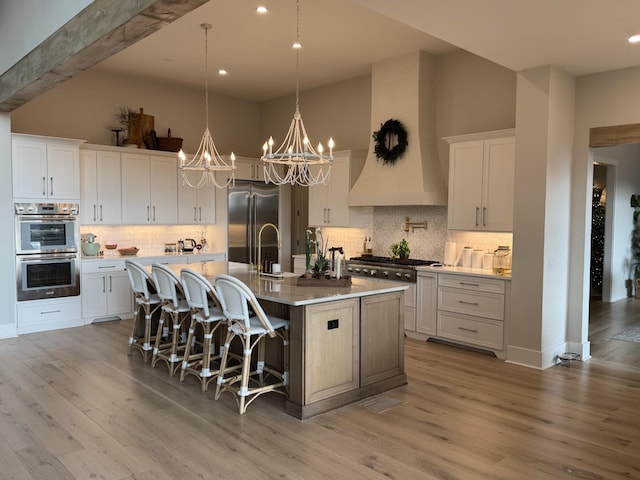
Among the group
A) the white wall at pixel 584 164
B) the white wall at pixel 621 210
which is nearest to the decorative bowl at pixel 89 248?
the white wall at pixel 584 164

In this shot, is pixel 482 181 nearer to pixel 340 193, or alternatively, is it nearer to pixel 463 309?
pixel 463 309

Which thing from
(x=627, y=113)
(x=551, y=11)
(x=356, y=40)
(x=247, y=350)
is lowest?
(x=247, y=350)

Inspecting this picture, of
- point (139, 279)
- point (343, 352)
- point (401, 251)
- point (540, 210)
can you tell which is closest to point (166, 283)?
point (139, 279)

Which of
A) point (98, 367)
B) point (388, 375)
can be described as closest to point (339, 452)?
point (388, 375)

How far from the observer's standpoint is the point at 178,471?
299cm

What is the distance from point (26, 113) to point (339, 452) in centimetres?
629

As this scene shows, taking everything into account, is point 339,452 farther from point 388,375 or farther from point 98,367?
point 98,367

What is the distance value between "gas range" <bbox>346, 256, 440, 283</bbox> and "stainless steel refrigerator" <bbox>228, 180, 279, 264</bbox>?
223 centimetres

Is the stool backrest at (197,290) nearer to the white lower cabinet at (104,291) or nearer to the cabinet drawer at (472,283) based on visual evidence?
the cabinet drawer at (472,283)

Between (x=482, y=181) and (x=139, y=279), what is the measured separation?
3883 millimetres

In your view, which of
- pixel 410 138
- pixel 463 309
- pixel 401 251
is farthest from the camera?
pixel 401 251

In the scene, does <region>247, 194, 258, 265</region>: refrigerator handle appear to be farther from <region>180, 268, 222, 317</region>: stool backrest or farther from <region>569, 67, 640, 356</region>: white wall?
<region>569, 67, 640, 356</region>: white wall

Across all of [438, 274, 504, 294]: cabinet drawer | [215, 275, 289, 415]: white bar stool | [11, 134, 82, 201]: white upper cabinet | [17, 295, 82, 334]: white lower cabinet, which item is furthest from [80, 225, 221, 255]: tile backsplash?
[215, 275, 289, 415]: white bar stool

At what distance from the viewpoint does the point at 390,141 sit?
263 inches
